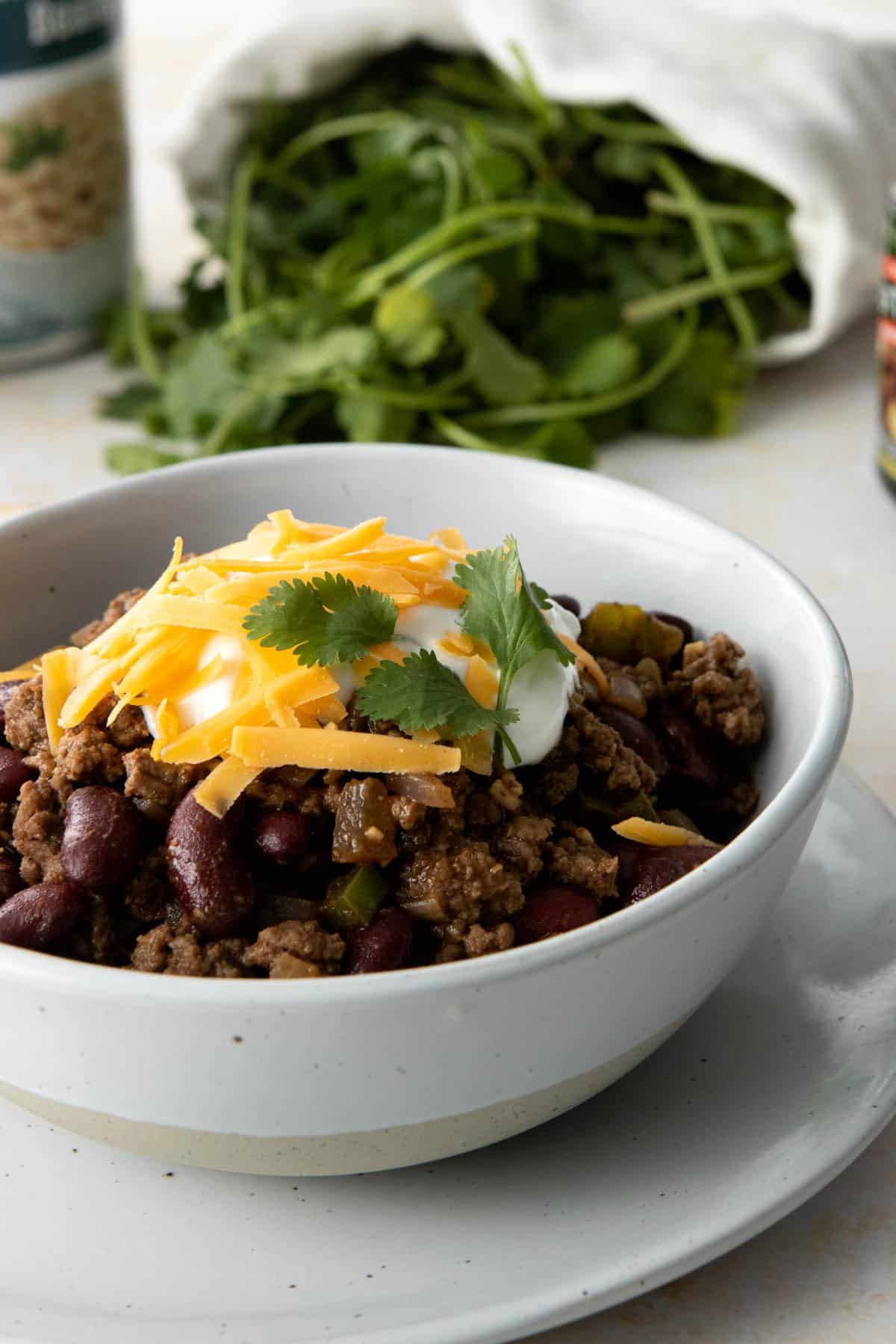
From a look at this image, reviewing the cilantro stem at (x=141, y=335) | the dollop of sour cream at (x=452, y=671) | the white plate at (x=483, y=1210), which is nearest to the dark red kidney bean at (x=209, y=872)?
the dollop of sour cream at (x=452, y=671)

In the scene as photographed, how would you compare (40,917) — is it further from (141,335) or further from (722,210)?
(722,210)

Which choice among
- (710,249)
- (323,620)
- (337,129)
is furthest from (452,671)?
(337,129)

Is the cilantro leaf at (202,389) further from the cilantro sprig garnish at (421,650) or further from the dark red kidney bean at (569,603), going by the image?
the cilantro sprig garnish at (421,650)

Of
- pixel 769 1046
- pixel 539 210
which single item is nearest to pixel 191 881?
pixel 769 1046

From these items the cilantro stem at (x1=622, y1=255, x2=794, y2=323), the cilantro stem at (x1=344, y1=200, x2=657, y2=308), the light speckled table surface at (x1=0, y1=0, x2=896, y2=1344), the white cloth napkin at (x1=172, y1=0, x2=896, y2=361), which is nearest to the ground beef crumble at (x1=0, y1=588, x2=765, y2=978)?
the light speckled table surface at (x1=0, y1=0, x2=896, y2=1344)

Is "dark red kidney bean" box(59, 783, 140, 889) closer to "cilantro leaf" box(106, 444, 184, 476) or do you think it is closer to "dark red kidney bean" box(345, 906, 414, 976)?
"dark red kidney bean" box(345, 906, 414, 976)

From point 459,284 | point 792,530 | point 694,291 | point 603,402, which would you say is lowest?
point 792,530

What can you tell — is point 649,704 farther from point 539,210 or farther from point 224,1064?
point 539,210
